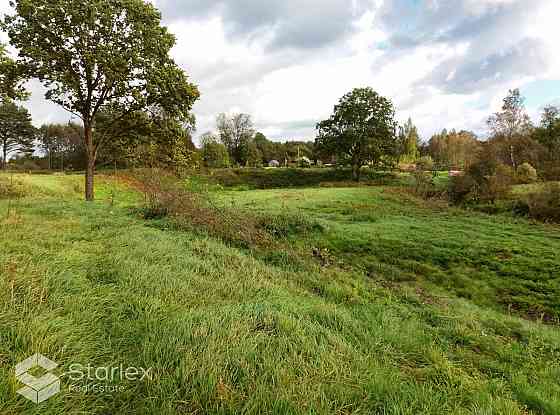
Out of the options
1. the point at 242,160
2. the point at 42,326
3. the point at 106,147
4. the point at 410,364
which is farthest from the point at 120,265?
the point at 242,160

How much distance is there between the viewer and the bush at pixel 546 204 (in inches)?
728

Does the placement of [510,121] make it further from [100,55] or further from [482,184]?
[100,55]

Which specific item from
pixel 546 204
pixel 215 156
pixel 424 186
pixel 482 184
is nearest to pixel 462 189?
pixel 482 184

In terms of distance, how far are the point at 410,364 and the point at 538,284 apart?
822 cm

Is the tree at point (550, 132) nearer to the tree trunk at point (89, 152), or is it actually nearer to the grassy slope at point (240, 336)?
the grassy slope at point (240, 336)

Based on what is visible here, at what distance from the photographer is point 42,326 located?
285 centimetres

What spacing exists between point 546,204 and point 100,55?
85.1 ft

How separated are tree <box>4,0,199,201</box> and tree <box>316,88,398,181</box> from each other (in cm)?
3101

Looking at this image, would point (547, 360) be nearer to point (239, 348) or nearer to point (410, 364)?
point (410, 364)

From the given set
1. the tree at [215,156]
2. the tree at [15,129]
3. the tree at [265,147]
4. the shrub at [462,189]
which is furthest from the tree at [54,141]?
the shrub at [462,189]

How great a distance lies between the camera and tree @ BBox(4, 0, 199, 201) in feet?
48.5

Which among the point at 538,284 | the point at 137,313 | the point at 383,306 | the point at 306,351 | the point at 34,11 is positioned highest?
the point at 34,11

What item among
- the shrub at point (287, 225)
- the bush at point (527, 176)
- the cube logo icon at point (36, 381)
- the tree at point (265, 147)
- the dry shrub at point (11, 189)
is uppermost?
the tree at point (265, 147)

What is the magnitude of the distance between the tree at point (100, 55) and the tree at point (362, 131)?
102ft
